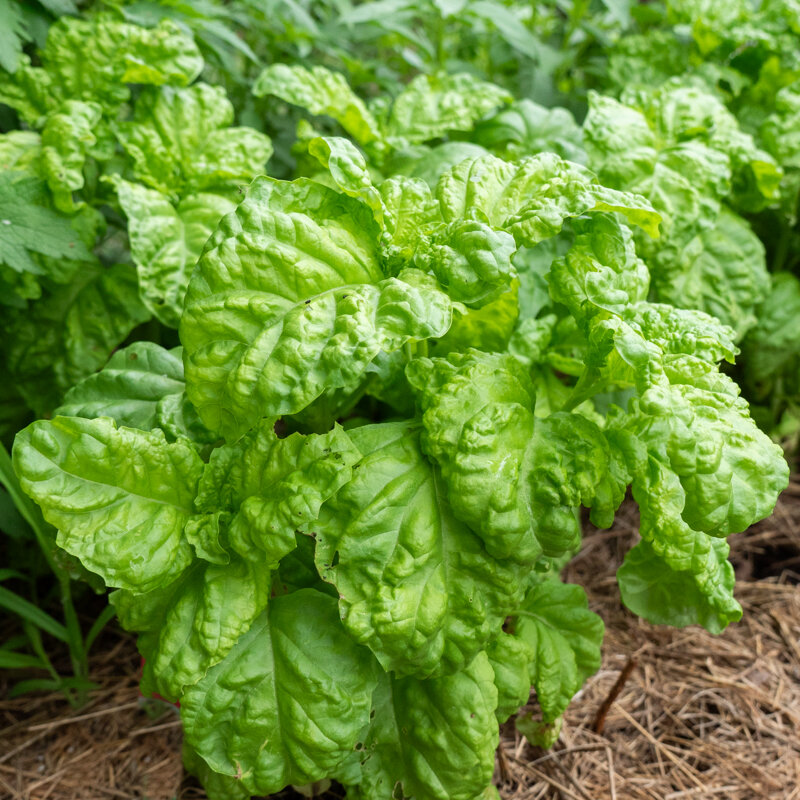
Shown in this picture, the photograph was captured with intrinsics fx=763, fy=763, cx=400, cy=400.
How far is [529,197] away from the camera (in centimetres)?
116

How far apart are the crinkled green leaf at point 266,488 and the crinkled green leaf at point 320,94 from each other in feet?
2.86

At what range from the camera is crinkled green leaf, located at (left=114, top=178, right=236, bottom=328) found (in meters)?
1.38

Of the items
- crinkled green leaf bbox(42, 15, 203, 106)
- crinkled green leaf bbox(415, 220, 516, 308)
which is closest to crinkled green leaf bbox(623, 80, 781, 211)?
crinkled green leaf bbox(415, 220, 516, 308)

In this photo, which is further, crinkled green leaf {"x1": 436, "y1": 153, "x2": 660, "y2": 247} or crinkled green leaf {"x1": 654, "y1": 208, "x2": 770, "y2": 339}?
crinkled green leaf {"x1": 654, "y1": 208, "x2": 770, "y2": 339}

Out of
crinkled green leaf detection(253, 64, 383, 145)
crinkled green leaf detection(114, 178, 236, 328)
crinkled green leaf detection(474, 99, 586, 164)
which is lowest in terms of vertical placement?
crinkled green leaf detection(114, 178, 236, 328)

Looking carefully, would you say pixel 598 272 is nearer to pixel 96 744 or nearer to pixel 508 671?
pixel 508 671

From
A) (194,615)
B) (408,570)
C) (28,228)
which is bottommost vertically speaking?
(194,615)

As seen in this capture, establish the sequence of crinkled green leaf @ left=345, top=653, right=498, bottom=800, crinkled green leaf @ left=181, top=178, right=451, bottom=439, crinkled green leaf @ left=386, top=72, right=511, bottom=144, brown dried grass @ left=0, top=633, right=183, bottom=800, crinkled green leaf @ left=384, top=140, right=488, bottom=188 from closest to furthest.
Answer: crinkled green leaf @ left=181, top=178, right=451, bottom=439, crinkled green leaf @ left=345, top=653, right=498, bottom=800, brown dried grass @ left=0, top=633, right=183, bottom=800, crinkled green leaf @ left=384, top=140, right=488, bottom=188, crinkled green leaf @ left=386, top=72, right=511, bottom=144

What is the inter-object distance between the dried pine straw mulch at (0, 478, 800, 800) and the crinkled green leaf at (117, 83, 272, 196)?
1.08 meters

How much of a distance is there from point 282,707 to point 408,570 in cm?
29

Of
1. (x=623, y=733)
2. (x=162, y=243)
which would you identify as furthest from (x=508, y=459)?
(x=623, y=733)

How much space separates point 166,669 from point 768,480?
85cm

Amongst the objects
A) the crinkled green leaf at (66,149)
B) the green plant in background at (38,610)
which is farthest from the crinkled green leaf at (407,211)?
the green plant in background at (38,610)

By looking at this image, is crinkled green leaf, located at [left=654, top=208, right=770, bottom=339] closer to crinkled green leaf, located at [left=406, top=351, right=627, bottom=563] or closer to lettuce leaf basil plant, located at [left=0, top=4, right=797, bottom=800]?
lettuce leaf basil plant, located at [left=0, top=4, right=797, bottom=800]
